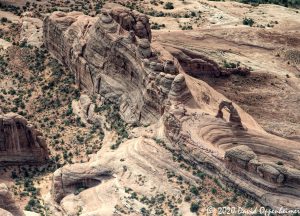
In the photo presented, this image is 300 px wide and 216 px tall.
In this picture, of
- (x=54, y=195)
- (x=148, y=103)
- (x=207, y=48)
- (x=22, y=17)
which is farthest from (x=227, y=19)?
(x=54, y=195)

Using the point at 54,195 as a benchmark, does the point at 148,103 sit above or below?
above

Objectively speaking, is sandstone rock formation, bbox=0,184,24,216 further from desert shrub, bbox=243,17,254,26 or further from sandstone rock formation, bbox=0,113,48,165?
desert shrub, bbox=243,17,254,26

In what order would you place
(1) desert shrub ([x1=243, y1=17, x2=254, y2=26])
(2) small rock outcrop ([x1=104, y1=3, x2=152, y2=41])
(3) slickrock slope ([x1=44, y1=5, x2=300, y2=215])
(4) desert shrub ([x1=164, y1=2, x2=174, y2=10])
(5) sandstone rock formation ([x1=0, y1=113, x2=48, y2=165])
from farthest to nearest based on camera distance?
(4) desert shrub ([x1=164, y1=2, x2=174, y2=10])
(1) desert shrub ([x1=243, y1=17, x2=254, y2=26])
(2) small rock outcrop ([x1=104, y1=3, x2=152, y2=41])
(5) sandstone rock formation ([x1=0, y1=113, x2=48, y2=165])
(3) slickrock slope ([x1=44, y1=5, x2=300, y2=215])

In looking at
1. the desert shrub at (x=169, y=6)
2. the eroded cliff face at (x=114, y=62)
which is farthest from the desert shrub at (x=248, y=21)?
the eroded cliff face at (x=114, y=62)

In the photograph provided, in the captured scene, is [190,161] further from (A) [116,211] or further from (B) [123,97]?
(B) [123,97]

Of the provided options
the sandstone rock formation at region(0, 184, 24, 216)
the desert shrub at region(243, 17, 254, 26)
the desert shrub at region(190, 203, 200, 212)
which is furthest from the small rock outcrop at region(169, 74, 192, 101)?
the desert shrub at region(243, 17, 254, 26)

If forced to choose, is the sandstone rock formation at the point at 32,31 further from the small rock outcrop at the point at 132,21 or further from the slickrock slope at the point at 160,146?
the small rock outcrop at the point at 132,21
